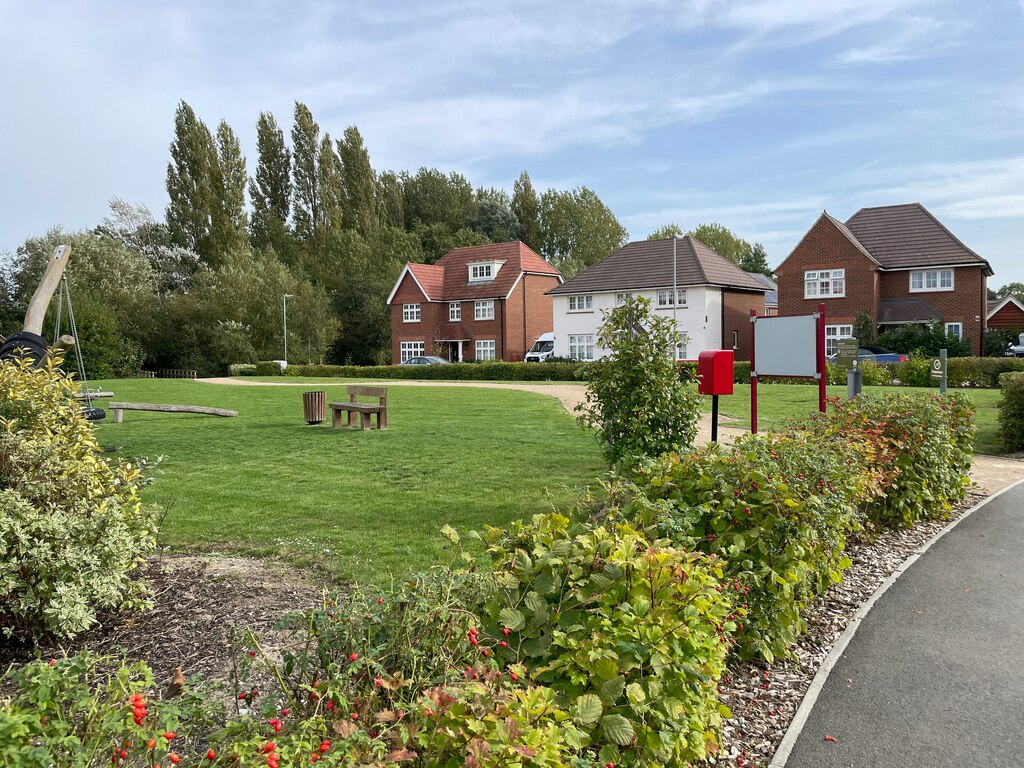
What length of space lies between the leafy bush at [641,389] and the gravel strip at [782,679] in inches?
81.7

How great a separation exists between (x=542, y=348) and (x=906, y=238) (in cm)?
2333

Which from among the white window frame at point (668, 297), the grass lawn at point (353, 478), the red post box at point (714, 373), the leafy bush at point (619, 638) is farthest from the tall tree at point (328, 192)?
the leafy bush at point (619, 638)

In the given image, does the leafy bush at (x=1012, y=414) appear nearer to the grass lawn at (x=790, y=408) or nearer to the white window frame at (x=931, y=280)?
the grass lawn at (x=790, y=408)

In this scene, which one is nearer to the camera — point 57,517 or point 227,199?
point 57,517

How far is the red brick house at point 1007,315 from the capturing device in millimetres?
57094

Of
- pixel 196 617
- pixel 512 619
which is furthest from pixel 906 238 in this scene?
pixel 512 619

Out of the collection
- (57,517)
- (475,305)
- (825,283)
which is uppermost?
(825,283)

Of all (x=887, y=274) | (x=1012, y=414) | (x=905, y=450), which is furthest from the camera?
(x=887, y=274)

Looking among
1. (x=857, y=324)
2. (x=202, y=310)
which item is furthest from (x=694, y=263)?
(x=202, y=310)

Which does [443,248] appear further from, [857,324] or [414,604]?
[414,604]

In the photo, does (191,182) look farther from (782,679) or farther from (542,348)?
(782,679)

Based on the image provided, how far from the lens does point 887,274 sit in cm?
4562

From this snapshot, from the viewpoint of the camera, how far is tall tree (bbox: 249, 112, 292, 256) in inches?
2874

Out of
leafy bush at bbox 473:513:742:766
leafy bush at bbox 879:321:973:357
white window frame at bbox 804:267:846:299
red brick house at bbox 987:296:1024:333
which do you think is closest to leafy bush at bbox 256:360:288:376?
white window frame at bbox 804:267:846:299
